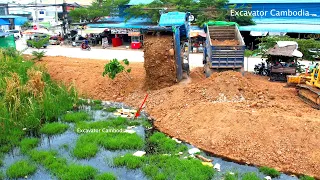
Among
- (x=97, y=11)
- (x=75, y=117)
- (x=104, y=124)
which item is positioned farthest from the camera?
(x=97, y=11)

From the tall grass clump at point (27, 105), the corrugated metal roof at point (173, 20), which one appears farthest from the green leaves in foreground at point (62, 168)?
the corrugated metal roof at point (173, 20)

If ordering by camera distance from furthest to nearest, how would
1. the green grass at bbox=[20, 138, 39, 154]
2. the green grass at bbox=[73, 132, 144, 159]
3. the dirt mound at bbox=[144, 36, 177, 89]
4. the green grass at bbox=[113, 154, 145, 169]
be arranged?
the dirt mound at bbox=[144, 36, 177, 89] < the green grass at bbox=[20, 138, 39, 154] < the green grass at bbox=[73, 132, 144, 159] < the green grass at bbox=[113, 154, 145, 169]

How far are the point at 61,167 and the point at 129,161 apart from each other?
1.76 m

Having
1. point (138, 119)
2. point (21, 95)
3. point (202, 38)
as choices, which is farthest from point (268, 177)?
point (202, 38)

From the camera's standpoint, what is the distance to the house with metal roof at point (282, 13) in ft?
88.9

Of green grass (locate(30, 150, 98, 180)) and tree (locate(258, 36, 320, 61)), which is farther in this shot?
tree (locate(258, 36, 320, 61))

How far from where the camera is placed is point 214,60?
46.4ft

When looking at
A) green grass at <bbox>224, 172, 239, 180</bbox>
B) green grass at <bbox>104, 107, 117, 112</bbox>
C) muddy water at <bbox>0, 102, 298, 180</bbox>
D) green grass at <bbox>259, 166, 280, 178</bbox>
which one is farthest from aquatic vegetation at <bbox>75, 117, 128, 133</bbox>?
green grass at <bbox>259, 166, 280, 178</bbox>

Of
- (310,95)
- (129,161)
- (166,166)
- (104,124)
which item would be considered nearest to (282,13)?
(310,95)

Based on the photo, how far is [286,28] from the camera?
84.1 ft

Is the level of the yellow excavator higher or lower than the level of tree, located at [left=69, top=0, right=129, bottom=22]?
lower

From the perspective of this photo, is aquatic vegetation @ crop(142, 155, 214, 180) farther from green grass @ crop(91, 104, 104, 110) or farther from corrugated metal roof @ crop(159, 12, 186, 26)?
corrugated metal roof @ crop(159, 12, 186, 26)

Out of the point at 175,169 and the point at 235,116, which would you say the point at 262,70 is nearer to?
the point at 235,116

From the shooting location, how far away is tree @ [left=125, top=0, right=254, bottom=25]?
27766 mm
